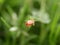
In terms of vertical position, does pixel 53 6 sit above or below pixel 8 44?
above

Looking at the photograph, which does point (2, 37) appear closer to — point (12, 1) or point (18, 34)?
point (18, 34)

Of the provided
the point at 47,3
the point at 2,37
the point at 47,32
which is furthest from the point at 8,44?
the point at 47,3

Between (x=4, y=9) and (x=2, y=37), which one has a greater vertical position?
(x=4, y=9)

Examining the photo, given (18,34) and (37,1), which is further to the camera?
(37,1)

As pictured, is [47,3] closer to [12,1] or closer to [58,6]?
[58,6]

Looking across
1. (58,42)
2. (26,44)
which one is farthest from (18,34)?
(58,42)
